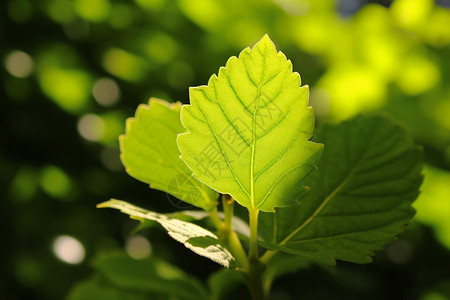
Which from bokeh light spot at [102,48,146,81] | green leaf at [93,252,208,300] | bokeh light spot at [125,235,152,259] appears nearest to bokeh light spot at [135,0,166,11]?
bokeh light spot at [102,48,146,81]

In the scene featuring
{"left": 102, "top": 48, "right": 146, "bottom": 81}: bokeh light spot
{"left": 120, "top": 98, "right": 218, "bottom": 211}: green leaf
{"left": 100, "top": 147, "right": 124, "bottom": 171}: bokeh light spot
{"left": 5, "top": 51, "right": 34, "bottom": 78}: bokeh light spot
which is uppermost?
{"left": 5, "top": 51, "right": 34, "bottom": 78}: bokeh light spot

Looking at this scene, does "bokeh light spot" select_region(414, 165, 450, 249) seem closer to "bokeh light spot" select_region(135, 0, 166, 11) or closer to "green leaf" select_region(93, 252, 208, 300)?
"green leaf" select_region(93, 252, 208, 300)

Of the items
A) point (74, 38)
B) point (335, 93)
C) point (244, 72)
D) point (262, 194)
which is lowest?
point (262, 194)

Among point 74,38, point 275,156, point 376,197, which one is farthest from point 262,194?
point 74,38

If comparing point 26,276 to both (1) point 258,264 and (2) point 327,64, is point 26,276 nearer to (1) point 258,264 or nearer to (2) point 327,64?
(1) point 258,264

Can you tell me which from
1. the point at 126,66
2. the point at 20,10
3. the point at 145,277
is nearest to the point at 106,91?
the point at 126,66

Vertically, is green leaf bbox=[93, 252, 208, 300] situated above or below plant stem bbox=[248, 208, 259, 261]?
below

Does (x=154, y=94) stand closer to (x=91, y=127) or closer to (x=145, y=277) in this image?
(x=91, y=127)
